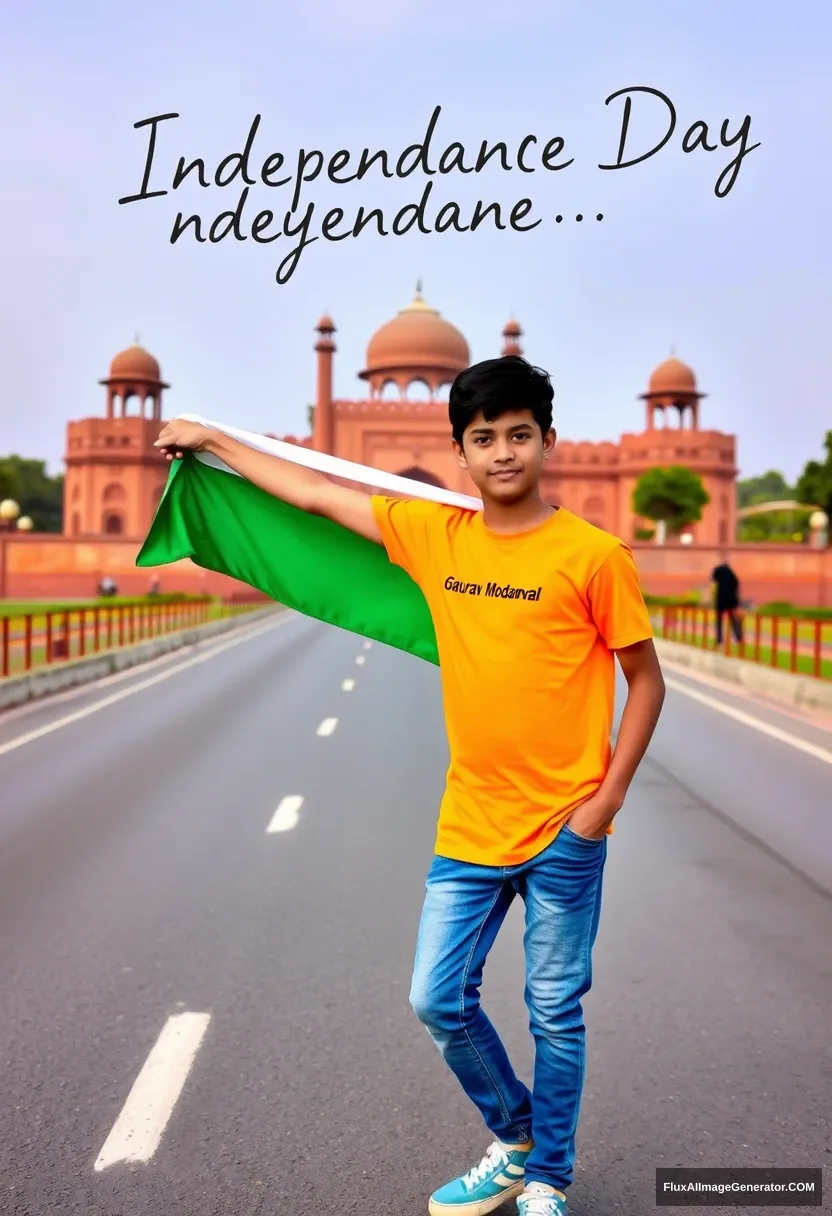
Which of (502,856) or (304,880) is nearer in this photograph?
(502,856)

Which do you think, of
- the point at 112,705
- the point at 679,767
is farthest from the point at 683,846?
the point at 112,705

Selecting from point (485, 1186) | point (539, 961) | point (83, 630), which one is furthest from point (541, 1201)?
point (83, 630)

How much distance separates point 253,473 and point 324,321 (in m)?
106

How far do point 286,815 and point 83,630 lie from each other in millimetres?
15339

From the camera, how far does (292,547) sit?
4352 mm

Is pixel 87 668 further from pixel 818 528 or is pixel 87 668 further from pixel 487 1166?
pixel 818 528

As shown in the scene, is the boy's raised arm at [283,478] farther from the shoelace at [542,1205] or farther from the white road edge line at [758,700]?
the white road edge line at [758,700]

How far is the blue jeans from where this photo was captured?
11.1 ft

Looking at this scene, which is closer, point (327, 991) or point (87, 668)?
point (327, 991)

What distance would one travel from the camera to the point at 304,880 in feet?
24.4

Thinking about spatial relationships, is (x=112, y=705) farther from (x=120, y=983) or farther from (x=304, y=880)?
(x=120, y=983)

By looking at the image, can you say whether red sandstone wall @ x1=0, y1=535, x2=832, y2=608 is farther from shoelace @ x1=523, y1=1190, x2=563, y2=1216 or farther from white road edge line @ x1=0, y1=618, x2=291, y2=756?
shoelace @ x1=523, y1=1190, x2=563, y2=1216

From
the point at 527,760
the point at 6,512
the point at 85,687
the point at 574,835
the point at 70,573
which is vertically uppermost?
the point at 6,512

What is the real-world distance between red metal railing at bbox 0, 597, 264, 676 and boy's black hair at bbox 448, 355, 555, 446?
15.1m
